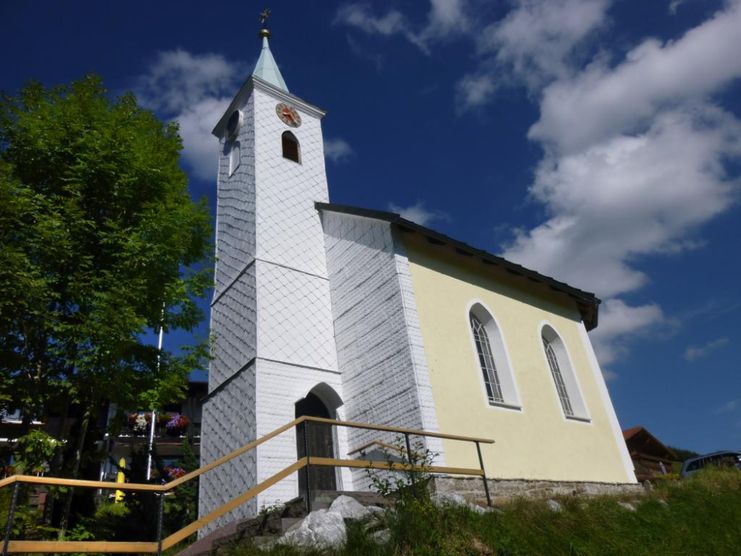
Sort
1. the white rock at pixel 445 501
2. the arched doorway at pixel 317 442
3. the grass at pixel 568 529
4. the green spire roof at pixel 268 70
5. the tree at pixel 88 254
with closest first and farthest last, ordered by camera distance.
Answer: the grass at pixel 568 529 < the white rock at pixel 445 501 < the tree at pixel 88 254 < the arched doorway at pixel 317 442 < the green spire roof at pixel 268 70

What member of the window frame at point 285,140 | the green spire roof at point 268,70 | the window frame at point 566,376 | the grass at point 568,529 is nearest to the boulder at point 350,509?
the grass at point 568,529

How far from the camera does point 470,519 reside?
7.15 m

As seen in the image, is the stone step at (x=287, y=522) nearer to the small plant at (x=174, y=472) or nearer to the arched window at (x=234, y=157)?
the small plant at (x=174, y=472)

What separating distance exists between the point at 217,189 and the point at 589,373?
500 inches

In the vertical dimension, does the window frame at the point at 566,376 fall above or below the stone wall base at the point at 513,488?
above

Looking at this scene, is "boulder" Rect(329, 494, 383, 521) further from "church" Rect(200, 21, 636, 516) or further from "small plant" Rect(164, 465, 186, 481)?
"small plant" Rect(164, 465, 186, 481)

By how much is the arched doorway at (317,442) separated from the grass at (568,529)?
463cm

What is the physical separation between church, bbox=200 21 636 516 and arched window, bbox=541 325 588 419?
4cm

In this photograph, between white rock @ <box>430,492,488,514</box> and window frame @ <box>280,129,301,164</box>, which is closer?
white rock @ <box>430,492,488,514</box>

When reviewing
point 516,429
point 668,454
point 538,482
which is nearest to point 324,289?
point 516,429

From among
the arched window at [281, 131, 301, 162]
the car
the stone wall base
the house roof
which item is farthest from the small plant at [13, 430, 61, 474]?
the house roof

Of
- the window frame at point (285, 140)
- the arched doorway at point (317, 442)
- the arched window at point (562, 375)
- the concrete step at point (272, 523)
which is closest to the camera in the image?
the concrete step at point (272, 523)

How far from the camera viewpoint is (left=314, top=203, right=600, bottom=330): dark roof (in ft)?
42.2

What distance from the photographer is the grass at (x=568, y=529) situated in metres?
6.34
